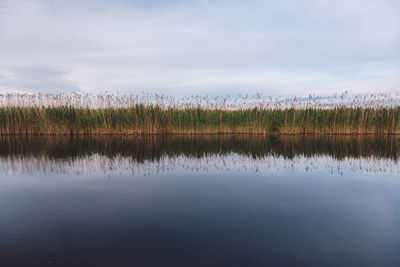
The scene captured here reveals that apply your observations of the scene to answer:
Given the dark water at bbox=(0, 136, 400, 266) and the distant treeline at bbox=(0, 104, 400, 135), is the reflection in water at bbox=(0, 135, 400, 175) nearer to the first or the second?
the dark water at bbox=(0, 136, 400, 266)

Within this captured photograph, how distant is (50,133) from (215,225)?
13.3 m


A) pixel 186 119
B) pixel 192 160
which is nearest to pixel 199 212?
pixel 192 160

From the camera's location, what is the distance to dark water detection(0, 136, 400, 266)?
7.55ft

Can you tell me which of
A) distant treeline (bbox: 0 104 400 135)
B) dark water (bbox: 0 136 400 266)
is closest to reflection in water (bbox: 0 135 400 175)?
dark water (bbox: 0 136 400 266)

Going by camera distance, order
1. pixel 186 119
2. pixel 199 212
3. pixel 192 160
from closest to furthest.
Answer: pixel 199 212
pixel 192 160
pixel 186 119

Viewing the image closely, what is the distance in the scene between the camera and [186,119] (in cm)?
1291

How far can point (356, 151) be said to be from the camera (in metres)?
7.94

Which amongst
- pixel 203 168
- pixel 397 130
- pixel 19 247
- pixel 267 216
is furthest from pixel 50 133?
pixel 397 130

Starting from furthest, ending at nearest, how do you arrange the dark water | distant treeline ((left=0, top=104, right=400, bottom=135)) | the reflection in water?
distant treeline ((left=0, top=104, right=400, bottom=135)) → the reflection in water → the dark water

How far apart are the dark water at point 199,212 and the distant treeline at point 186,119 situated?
640 cm

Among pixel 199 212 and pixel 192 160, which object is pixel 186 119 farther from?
pixel 199 212

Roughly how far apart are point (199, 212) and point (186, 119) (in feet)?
32.2

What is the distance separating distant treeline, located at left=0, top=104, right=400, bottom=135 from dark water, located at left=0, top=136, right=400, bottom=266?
6.40m

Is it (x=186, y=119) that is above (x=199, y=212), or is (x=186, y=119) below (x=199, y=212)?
above
